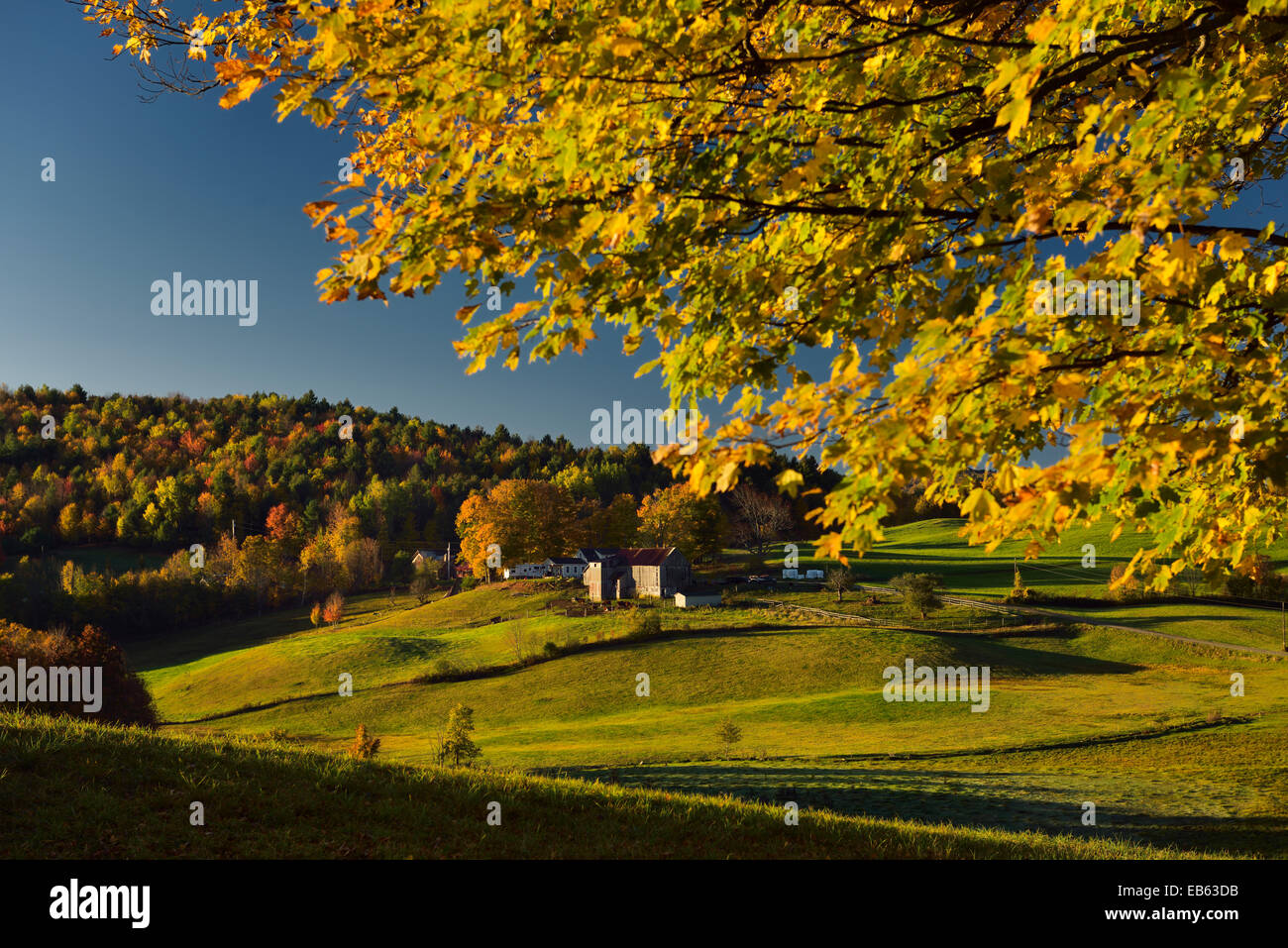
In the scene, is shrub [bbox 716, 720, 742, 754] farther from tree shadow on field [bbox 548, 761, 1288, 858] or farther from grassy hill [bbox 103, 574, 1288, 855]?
tree shadow on field [bbox 548, 761, 1288, 858]

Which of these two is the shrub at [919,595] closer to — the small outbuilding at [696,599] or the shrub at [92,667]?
A: the small outbuilding at [696,599]

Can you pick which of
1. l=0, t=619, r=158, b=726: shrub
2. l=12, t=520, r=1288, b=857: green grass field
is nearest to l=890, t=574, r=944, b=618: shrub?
l=12, t=520, r=1288, b=857: green grass field

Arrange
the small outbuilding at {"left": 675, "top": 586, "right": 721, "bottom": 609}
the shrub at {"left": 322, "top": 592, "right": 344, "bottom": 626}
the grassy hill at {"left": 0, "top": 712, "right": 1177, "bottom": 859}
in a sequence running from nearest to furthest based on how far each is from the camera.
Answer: the grassy hill at {"left": 0, "top": 712, "right": 1177, "bottom": 859} → the small outbuilding at {"left": 675, "top": 586, "right": 721, "bottom": 609} → the shrub at {"left": 322, "top": 592, "right": 344, "bottom": 626}

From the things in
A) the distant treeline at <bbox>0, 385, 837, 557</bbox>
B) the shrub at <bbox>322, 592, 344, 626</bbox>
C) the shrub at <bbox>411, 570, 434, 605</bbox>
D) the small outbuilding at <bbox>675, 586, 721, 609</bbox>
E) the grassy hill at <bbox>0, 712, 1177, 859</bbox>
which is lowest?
the shrub at <bbox>322, 592, 344, 626</bbox>

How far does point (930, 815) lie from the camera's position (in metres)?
16.8

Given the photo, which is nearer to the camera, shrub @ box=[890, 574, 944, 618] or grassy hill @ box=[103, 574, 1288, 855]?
grassy hill @ box=[103, 574, 1288, 855]

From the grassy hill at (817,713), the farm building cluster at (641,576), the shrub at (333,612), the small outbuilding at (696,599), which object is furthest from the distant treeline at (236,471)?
the grassy hill at (817,713)

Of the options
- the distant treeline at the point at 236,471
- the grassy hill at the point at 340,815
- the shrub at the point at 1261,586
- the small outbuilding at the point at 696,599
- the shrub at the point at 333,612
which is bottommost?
the shrub at the point at 333,612

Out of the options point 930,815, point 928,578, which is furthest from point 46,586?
point 930,815

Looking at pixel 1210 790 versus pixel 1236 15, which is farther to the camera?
pixel 1210 790

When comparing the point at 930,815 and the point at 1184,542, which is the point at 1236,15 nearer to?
the point at 1184,542

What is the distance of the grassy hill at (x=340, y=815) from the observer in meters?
7.02

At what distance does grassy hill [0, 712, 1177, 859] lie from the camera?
7.02 metres
